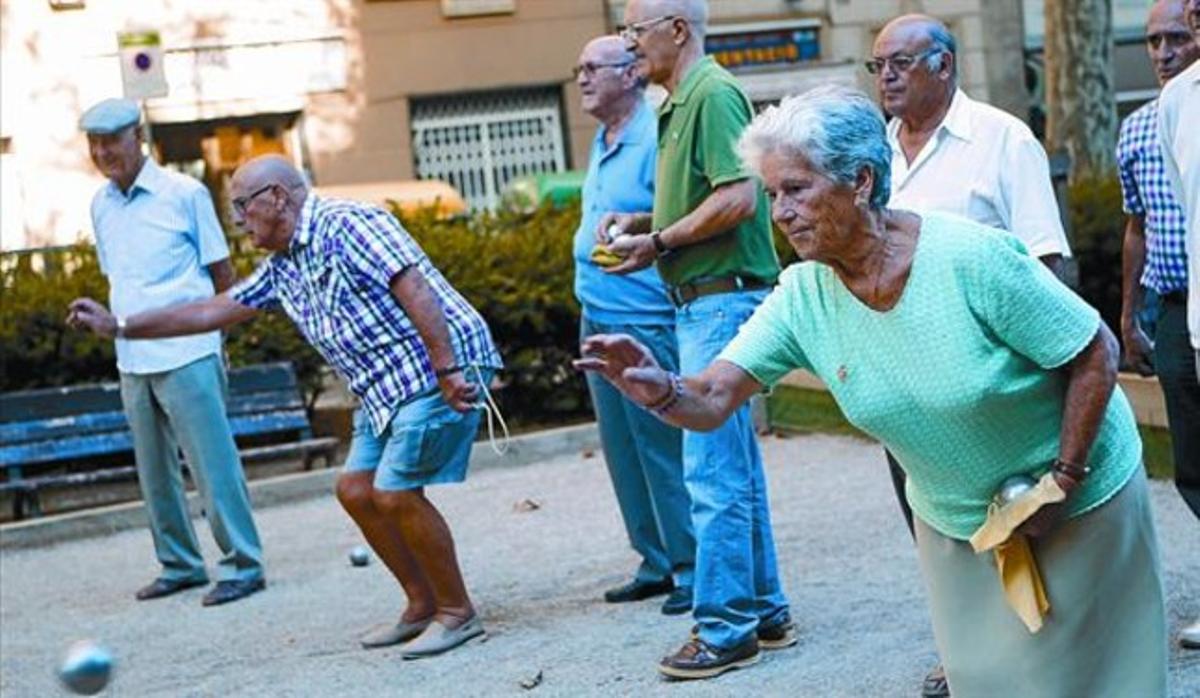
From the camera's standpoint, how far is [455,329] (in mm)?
7992

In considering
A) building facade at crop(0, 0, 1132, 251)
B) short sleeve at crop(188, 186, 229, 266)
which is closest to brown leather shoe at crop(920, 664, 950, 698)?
short sleeve at crop(188, 186, 229, 266)

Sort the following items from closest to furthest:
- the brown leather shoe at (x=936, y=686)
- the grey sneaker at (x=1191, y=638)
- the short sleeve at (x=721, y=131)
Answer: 1. the brown leather shoe at (x=936, y=686)
2. the grey sneaker at (x=1191, y=638)
3. the short sleeve at (x=721, y=131)

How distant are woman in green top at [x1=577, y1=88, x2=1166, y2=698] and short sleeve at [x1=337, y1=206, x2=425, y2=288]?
10.3ft

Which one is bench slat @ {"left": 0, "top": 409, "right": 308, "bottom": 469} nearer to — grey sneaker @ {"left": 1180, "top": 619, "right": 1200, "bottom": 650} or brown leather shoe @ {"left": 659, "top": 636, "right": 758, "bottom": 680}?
brown leather shoe @ {"left": 659, "top": 636, "right": 758, "bottom": 680}

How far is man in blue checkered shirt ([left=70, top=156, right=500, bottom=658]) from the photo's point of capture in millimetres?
7891

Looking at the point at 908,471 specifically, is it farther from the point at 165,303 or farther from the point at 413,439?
the point at 165,303

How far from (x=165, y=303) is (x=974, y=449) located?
18.7 ft

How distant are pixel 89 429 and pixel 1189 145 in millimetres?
8111

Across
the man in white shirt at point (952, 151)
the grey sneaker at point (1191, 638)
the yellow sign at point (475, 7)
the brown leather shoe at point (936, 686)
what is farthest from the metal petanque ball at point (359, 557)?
the yellow sign at point (475, 7)

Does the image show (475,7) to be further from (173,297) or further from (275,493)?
(173,297)

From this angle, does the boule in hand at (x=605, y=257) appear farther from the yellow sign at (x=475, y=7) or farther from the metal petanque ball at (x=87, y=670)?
the yellow sign at (x=475, y=7)

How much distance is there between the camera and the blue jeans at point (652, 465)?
27.2 ft

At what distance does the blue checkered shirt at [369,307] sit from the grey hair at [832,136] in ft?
10.8

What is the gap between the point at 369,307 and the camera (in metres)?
7.95
